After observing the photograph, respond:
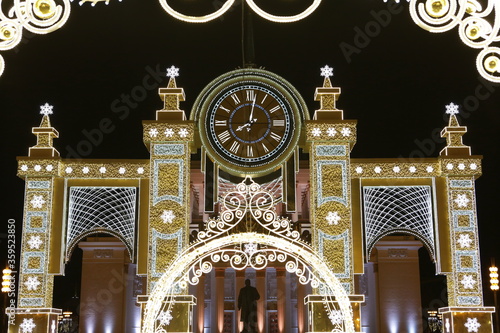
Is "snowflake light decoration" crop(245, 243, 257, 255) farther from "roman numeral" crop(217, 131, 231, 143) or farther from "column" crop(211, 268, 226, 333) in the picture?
"column" crop(211, 268, 226, 333)

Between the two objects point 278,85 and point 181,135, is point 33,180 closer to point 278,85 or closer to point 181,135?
point 181,135

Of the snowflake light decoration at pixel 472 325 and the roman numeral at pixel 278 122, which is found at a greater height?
the roman numeral at pixel 278 122

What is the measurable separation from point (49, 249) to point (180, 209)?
8.07 ft

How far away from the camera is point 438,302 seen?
75.7 feet

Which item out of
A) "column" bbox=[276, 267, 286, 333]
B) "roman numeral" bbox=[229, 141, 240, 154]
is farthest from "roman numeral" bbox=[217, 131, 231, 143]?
"column" bbox=[276, 267, 286, 333]

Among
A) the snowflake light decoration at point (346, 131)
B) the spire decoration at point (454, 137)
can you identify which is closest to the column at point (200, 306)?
the snowflake light decoration at point (346, 131)

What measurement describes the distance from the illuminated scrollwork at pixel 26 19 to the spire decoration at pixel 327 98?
243 inches

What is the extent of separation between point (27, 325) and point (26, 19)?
21.1 feet

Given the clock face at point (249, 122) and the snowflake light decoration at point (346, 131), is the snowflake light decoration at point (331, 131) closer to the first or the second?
the snowflake light decoration at point (346, 131)

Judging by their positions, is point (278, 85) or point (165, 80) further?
point (165, 80)

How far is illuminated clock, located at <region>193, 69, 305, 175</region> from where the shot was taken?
44.1ft

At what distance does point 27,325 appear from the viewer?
1273cm

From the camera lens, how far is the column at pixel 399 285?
2044 cm

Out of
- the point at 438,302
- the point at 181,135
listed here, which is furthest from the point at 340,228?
the point at 438,302
